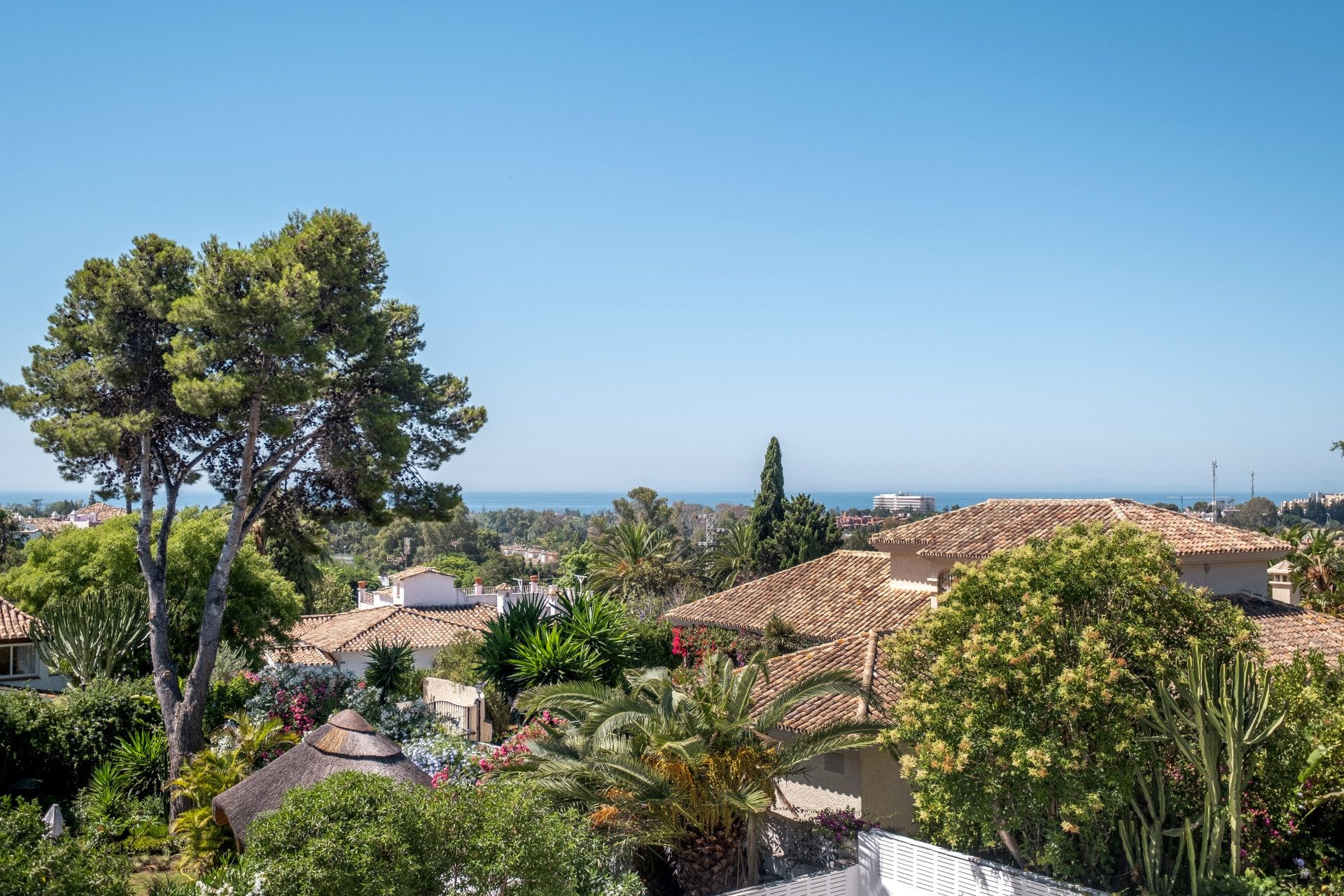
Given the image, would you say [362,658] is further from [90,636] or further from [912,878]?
[912,878]

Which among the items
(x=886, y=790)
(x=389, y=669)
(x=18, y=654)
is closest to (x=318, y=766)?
(x=886, y=790)

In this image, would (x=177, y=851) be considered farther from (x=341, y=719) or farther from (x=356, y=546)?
(x=356, y=546)

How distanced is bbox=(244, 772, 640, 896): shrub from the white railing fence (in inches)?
148

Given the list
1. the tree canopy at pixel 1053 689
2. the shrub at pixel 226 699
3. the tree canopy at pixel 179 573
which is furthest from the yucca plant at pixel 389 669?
the tree canopy at pixel 1053 689

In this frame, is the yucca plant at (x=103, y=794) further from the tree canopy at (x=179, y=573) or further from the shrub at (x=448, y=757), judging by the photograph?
the tree canopy at (x=179, y=573)

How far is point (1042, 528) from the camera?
2148cm

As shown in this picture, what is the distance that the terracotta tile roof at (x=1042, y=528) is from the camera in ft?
68.2

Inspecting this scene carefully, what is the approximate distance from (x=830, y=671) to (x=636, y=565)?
A: 98.0 ft

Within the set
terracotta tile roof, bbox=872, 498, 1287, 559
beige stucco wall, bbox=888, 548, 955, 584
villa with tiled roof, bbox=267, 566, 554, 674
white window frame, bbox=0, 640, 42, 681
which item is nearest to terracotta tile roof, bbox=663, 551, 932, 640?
beige stucco wall, bbox=888, 548, 955, 584

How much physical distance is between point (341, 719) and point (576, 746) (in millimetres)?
3222

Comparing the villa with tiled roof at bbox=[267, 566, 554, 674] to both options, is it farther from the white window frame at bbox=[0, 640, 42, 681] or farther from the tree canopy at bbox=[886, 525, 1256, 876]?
the tree canopy at bbox=[886, 525, 1256, 876]

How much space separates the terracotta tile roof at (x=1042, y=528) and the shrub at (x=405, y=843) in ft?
45.1

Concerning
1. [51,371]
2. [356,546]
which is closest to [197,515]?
[51,371]

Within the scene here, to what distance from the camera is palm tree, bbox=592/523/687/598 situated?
4484 cm
